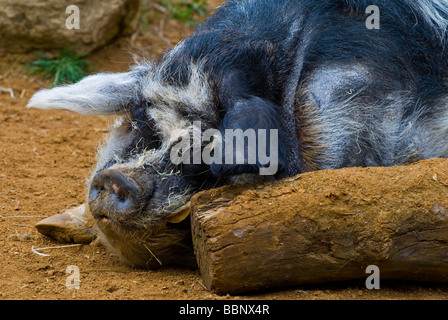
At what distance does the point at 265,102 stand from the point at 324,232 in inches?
31.5

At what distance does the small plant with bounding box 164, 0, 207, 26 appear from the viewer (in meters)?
8.62

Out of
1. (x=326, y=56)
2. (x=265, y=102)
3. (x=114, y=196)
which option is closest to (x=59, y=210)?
(x=114, y=196)

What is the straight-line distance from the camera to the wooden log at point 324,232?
3.17 meters

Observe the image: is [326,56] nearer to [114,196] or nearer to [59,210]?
[114,196]

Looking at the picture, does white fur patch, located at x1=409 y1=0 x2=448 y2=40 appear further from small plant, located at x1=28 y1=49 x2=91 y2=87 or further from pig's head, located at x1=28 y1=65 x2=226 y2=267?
small plant, located at x1=28 y1=49 x2=91 y2=87

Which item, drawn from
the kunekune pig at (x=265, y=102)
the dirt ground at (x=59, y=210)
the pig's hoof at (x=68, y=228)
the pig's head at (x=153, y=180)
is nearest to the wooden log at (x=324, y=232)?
the dirt ground at (x=59, y=210)

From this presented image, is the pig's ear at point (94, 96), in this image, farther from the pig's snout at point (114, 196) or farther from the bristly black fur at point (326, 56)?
the pig's snout at point (114, 196)

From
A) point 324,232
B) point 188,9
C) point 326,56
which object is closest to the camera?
point 324,232

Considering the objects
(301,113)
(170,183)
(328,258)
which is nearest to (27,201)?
(170,183)

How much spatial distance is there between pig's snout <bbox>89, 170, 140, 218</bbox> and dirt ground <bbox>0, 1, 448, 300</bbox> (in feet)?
1.21

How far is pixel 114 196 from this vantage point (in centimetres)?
364

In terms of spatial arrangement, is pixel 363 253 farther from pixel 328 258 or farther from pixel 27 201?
pixel 27 201

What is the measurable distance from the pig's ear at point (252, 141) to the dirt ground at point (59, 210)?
61cm

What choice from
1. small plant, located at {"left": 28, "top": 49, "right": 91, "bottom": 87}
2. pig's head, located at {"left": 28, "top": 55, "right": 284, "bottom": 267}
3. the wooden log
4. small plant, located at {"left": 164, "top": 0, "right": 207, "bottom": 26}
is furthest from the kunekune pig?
small plant, located at {"left": 164, "top": 0, "right": 207, "bottom": 26}
